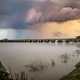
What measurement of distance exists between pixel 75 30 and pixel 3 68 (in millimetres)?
805

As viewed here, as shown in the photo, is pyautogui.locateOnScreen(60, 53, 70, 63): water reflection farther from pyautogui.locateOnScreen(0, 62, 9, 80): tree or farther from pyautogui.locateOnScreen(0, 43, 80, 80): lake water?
pyautogui.locateOnScreen(0, 62, 9, 80): tree

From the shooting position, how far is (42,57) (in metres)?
1.94

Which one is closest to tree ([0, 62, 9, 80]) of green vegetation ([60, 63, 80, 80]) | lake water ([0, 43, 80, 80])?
lake water ([0, 43, 80, 80])

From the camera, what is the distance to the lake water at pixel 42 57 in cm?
191

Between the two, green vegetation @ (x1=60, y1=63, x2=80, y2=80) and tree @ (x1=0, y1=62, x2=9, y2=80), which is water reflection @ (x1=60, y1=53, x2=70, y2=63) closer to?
green vegetation @ (x1=60, y1=63, x2=80, y2=80)

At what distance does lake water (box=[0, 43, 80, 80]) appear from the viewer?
6.27ft

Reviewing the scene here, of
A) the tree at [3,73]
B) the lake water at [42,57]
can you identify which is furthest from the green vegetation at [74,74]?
the tree at [3,73]

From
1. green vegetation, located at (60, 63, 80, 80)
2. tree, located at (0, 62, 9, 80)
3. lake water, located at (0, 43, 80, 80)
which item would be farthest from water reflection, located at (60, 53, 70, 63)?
tree, located at (0, 62, 9, 80)

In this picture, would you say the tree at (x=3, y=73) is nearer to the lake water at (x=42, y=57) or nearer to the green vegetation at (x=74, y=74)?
the lake water at (x=42, y=57)

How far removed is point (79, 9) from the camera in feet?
6.40

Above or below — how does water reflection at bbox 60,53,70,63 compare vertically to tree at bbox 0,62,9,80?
above

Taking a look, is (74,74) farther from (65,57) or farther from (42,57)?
(42,57)

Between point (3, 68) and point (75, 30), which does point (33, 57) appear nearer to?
point (3, 68)

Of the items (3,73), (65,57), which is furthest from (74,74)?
(3,73)
